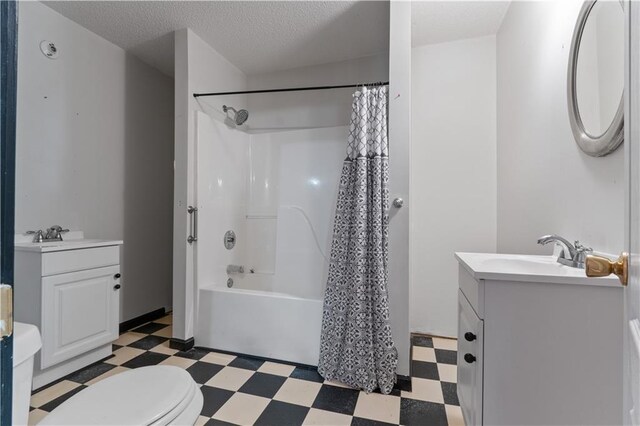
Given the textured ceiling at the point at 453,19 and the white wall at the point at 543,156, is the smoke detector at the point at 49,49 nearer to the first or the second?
the textured ceiling at the point at 453,19

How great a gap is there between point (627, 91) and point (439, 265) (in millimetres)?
2012

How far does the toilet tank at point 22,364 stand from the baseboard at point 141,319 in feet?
5.97

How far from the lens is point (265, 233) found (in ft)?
8.91

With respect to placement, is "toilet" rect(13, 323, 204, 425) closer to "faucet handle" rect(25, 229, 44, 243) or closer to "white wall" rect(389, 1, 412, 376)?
"white wall" rect(389, 1, 412, 376)

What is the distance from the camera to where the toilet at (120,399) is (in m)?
0.74

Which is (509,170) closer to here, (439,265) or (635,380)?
(439,265)

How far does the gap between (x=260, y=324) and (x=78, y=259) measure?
1.18 meters

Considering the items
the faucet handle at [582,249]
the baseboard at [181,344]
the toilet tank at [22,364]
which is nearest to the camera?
the toilet tank at [22,364]

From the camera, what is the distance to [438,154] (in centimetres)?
235

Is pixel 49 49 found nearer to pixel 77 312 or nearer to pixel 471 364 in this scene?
pixel 77 312

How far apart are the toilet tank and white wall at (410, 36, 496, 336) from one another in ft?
7.39

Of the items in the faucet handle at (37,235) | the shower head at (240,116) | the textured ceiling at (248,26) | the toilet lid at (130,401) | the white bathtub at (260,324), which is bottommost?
the white bathtub at (260,324)

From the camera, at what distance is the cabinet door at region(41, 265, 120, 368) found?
5.22 ft

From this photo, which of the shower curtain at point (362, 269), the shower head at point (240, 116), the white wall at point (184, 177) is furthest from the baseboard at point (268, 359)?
the shower head at point (240, 116)
